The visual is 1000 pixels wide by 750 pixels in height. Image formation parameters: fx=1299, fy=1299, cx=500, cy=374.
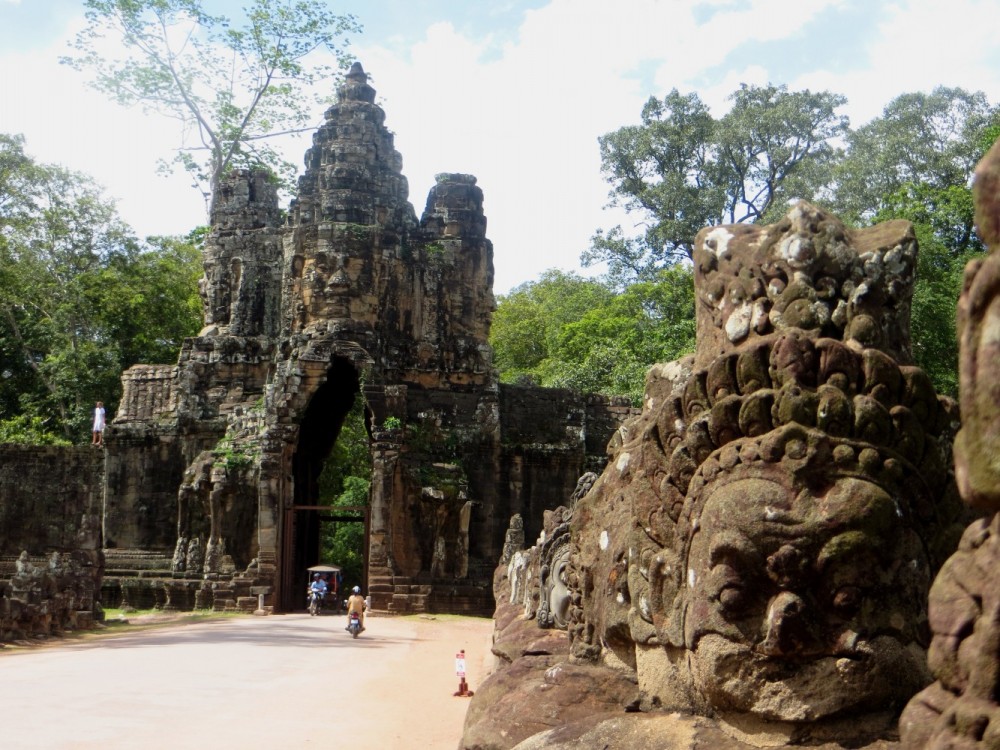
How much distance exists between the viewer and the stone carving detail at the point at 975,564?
2.17 meters

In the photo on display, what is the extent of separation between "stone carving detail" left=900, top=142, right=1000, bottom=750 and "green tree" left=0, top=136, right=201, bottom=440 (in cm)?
3384

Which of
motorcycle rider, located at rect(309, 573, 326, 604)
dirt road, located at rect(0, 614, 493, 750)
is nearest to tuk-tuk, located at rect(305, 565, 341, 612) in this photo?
motorcycle rider, located at rect(309, 573, 326, 604)

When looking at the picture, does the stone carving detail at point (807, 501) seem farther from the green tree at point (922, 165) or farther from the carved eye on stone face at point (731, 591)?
the green tree at point (922, 165)

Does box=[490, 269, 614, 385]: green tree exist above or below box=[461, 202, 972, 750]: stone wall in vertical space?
above

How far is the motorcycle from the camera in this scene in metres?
17.5

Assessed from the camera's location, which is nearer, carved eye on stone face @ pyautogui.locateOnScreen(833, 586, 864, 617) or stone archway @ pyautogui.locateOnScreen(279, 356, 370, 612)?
carved eye on stone face @ pyautogui.locateOnScreen(833, 586, 864, 617)

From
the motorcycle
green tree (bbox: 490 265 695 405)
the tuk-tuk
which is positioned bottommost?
the motorcycle

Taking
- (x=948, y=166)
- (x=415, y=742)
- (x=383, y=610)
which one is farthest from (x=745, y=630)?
(x=948, y=166)

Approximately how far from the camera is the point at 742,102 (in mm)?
36094

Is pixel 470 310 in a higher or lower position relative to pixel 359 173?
lower

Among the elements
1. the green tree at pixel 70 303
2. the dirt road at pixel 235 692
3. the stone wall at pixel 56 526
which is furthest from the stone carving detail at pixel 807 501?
the green tree at pixel 70 303

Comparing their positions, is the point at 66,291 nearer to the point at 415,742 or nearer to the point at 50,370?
the point at 50,370

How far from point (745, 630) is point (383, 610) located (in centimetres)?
1892

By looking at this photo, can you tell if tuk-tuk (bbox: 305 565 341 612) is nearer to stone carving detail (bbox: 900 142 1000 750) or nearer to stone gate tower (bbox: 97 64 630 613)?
stone gate tower (bbox: 97 64 630 613)
